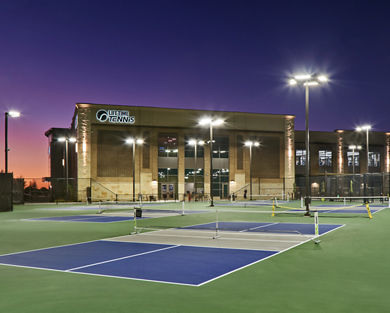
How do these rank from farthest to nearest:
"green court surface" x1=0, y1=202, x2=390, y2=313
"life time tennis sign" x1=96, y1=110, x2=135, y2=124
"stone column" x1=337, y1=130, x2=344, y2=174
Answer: "stone column" x1=337, y1=130, x2=344, y2=174 → "life time tennis sign" x1=96, y1=110, x2=135, y2=124 → "green court surface" x1=0, y1=202, x2=390, y2=313

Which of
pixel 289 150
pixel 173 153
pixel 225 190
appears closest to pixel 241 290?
pixel 173 153

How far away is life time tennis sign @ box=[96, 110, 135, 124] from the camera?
58.2m

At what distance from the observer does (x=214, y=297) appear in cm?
703

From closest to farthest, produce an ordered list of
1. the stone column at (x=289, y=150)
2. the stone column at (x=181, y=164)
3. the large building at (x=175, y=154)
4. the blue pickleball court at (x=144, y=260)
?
the blue pickleball court at (x=144, y=260)
the large building at (x=175, y=154)
the stone column at (x=181, y=164)
the stone column at (x=289, y=150)

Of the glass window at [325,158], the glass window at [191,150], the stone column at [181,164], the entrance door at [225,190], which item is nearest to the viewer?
the stone column at [181,164]

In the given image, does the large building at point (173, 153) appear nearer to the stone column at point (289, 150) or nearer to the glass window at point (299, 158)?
the stone column at point (289, 150)

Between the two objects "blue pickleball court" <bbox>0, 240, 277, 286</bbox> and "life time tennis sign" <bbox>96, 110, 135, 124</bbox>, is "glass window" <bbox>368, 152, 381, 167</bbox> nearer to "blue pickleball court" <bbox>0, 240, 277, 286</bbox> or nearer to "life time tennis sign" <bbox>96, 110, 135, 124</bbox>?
"life time tennis sign" <bbox>96, 110, 135, 124</bbox>

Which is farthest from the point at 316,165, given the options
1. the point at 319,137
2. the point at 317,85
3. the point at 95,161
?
the point at 317,85

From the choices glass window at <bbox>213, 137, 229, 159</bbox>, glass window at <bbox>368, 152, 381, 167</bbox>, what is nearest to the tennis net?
glass window at <bbox>213, 137, 229, 159</bbox>

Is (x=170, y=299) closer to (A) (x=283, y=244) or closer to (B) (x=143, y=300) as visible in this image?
(B) (x=143, y=300)

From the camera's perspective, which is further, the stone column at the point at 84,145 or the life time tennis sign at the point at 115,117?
the life time tennis sign at the point at 115,117

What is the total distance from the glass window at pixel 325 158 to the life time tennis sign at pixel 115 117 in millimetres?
32975

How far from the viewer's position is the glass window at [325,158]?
74.6 m

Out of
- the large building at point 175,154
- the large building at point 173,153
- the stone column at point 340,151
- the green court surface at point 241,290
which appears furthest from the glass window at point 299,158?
the green court surface at point 241,290
